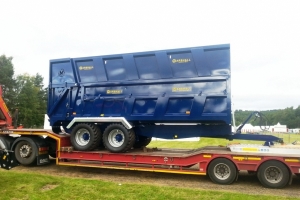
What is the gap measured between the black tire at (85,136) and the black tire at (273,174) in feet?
16.4

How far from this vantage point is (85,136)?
9.37 meters

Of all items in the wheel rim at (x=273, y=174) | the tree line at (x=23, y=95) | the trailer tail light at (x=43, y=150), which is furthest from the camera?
the tree line at (x=23, y=95)

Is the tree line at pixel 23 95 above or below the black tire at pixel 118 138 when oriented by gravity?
above

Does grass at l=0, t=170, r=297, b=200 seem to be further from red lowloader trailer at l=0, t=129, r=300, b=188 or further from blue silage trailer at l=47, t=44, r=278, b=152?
blue silage trailer at l=47, t=44, r=278, b=152

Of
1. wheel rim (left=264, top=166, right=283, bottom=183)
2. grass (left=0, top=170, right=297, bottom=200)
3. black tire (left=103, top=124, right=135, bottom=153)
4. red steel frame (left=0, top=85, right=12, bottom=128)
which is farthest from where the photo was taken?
black tire (left=103, top=124, right=135, bottom=153)

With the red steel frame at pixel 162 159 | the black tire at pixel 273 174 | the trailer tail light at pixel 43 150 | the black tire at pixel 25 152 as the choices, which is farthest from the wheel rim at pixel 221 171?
the black tire at pixel 25 152

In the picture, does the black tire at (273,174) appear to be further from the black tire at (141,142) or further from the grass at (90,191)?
the black tire at (141,142)

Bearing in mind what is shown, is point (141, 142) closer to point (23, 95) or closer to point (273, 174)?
point (273, 174)

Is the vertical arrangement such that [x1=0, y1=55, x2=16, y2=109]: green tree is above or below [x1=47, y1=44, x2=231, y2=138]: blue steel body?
above

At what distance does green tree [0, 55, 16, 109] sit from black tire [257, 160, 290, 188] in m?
46.6

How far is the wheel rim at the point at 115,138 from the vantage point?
8.91 meters

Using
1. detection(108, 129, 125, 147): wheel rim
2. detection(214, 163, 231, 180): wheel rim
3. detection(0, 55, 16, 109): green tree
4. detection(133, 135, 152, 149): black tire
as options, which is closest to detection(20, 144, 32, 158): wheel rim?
detection(108, 129, 125, 147): wheel rim

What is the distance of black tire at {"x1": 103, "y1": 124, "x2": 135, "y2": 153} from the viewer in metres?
8.64

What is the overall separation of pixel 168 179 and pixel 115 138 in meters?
2.15
